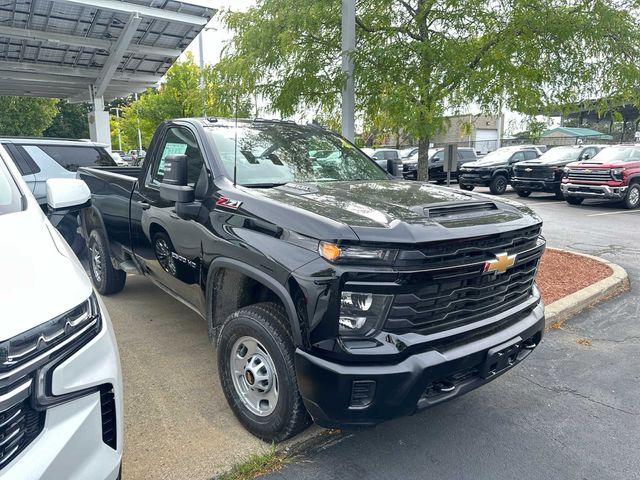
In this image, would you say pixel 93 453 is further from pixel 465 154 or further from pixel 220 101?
pixel 465 154

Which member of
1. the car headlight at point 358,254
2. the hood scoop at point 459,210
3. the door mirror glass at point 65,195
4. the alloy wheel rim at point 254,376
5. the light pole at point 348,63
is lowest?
the alloy wheel rim at point 254,376

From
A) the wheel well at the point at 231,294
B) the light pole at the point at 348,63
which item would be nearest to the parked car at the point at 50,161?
the light pole at the point at 348,63

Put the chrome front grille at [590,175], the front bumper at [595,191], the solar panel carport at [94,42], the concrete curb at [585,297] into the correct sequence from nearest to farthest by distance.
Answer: the concrete curb at [585,297] < the solar panel carport at [94,42] < the front bumper at [595,191] < the chrome front grille at [590,175]

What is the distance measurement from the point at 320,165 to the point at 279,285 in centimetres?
159

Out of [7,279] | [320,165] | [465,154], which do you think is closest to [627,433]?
[320,165]

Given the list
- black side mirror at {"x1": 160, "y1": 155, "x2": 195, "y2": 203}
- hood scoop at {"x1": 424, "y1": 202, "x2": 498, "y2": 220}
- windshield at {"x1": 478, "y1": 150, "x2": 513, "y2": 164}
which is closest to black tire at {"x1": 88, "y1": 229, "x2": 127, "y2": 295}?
black side mirror at {"x1": 160, "y1": 155, "x2": 195, "y2": 203}

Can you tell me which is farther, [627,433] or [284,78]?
[284,78]

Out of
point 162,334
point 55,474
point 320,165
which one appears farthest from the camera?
point 162,334

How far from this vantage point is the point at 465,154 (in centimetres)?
2331

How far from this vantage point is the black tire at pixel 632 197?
13812 mm

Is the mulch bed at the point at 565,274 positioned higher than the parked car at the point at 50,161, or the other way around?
the parked car at the point at 50,161

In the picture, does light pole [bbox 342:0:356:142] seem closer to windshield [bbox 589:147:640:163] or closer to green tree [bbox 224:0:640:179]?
green tree [bbox 224:0:640:179]

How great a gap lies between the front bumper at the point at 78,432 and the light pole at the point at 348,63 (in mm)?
4544

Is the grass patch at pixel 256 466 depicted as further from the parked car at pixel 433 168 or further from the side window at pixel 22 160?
the parked car at pixel 433 168
